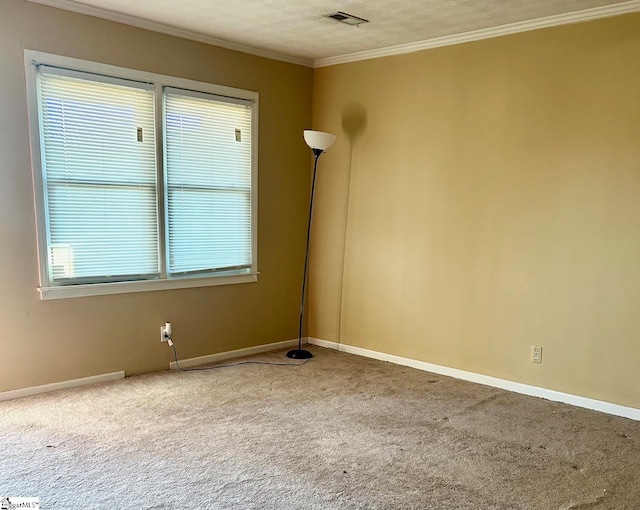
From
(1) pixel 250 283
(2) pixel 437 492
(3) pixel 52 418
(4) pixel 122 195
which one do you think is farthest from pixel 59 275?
(2) pixel 437 492

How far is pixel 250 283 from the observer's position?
4535mm

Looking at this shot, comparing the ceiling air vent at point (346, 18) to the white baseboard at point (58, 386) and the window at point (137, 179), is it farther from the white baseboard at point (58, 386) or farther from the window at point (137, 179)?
the white baseboard at point (58, 386)

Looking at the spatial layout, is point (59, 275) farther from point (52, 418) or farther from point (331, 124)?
point (331, 124)

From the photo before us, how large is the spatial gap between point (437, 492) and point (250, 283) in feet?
8.42

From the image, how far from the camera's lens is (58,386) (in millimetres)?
3547

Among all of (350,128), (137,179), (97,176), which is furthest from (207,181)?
(350,128)

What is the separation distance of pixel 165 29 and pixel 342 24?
1.28 m

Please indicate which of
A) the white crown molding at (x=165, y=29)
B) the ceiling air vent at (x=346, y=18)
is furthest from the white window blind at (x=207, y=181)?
the ceiling air vent at (x=346, y=18)

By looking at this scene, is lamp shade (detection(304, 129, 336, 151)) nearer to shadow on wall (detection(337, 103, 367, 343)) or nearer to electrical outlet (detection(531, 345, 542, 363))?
shadow on wall (detection(337, 103, 367, 343))

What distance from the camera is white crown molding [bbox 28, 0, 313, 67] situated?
11.0 feet

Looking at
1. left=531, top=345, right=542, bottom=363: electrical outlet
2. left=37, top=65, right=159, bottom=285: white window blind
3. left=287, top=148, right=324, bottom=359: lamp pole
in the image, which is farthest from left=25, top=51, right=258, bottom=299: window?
left=531, top=345, right=542, bottom=363: electrical outlet

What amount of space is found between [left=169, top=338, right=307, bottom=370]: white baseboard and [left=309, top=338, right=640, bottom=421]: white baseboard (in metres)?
0.33

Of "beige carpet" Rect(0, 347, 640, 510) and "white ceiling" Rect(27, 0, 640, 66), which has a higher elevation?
"white ceiling" Rect(27, 0, 640, 66)

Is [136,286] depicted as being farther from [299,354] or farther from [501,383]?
[501,383]
